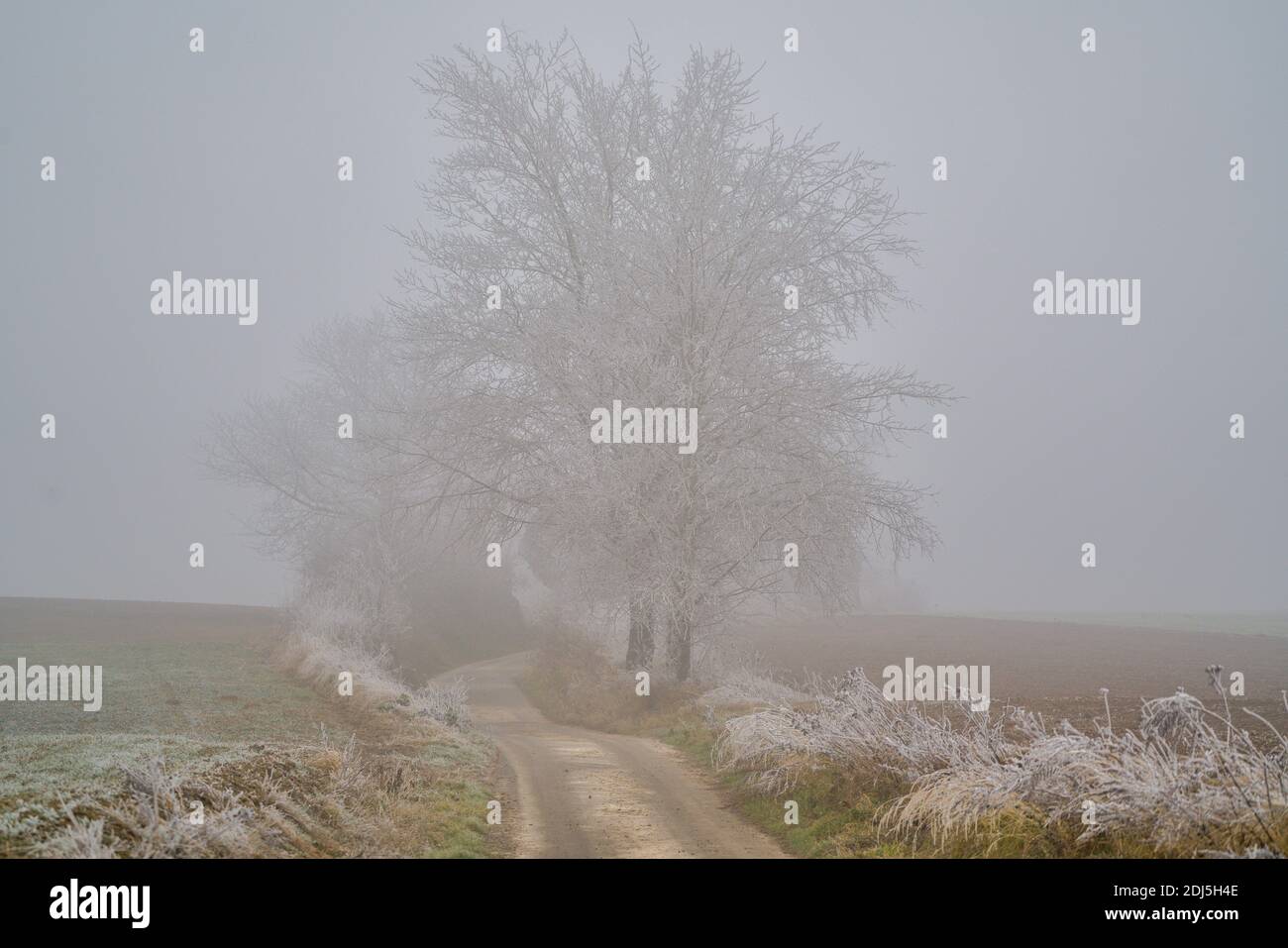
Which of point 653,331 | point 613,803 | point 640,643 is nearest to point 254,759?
point 613,803

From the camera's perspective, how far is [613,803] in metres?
10.5

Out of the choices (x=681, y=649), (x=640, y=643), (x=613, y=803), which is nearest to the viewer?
(x=613, y=803)

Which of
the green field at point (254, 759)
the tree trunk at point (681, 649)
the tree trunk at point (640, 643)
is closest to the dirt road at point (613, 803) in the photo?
the green field at point (254, 759)

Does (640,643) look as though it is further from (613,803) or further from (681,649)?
(613,803)

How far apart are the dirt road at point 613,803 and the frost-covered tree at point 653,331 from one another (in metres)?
4.82

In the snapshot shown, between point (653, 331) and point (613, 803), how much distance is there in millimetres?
11706

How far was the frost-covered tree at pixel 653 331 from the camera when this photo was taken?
19406 millimetres

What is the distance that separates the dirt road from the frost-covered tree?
190 inches

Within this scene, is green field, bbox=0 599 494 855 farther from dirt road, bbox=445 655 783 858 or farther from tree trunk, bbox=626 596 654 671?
tree trunk, bbox=626 596 654 671

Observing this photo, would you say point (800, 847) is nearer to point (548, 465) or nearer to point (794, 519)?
point (794, 519)

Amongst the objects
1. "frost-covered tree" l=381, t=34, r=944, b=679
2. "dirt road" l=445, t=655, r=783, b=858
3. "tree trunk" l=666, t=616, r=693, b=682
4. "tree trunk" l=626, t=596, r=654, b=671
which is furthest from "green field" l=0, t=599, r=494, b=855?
"tree trunk" l=626, t=596, r=654, b=671

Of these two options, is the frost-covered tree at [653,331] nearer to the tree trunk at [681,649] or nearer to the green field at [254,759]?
the tree trunk at [681,649]

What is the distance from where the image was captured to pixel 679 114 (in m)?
22.0
